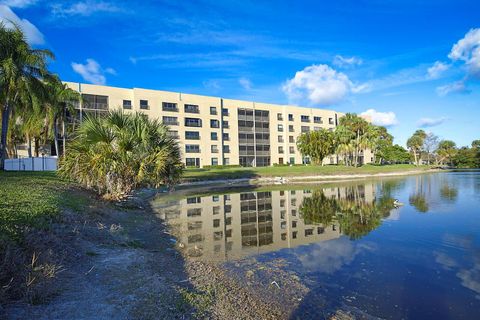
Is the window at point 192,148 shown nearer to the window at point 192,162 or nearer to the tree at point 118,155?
the window at point 192,162

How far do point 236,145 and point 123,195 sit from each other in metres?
57.8

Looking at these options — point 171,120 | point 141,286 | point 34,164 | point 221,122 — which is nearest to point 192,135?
point 171,120

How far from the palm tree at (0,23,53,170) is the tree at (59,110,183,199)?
14.1 meters

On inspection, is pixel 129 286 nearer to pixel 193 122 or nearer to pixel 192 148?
pixel 192 148

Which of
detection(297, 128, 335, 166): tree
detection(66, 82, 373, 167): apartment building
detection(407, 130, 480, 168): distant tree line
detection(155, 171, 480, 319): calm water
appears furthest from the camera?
detection(407, 130, 480, 168): distant tree line

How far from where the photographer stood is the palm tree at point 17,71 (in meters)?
24.5

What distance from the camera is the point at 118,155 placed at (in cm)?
1541

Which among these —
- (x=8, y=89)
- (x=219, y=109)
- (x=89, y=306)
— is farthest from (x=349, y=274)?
(x=219, y=109)

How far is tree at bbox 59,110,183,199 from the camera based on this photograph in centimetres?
1498

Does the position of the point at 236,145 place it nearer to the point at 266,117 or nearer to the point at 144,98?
the point at 266,117

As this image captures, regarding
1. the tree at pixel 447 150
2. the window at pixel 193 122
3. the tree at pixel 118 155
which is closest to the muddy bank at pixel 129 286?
the tree at pixel 118 155

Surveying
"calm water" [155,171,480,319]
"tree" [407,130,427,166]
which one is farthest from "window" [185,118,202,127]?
"tree" [407,130,427,166]

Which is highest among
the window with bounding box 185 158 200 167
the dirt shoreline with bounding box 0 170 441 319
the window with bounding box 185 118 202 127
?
the window with bounding box 185 118 202 127

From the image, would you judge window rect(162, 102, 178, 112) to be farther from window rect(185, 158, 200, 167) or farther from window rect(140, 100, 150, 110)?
window rect(185, 158, 200, 167)
